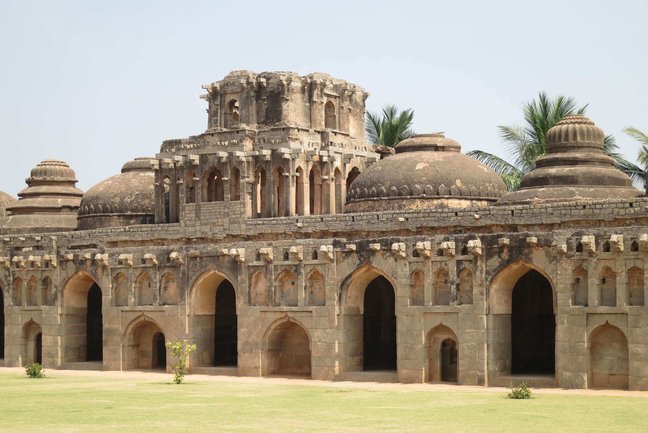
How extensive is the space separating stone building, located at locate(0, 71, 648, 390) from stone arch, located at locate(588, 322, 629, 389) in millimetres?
55

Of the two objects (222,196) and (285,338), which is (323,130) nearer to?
(222,196)

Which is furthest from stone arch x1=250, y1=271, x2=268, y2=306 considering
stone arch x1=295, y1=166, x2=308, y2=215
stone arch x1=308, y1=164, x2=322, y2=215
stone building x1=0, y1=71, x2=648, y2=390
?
stone arch x1=308, y1=164, x2=322, y2=215

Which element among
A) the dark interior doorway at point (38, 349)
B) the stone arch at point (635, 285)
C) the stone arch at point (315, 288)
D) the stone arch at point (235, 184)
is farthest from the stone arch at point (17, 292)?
the stone arch at point (635, 285)

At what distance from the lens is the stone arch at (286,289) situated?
128ft

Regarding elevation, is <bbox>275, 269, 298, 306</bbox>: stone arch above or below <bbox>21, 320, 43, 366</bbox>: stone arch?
above

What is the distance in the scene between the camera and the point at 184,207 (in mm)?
42000

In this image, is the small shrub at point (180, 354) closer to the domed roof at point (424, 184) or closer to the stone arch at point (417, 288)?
the domed roof at point (424, 184)

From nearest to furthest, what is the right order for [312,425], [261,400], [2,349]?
[312,425], [261,400], [2,349]

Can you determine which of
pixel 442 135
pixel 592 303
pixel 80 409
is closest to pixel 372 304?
pixel 442 135

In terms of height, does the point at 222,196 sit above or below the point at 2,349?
above

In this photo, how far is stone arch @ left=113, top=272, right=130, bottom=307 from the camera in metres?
42.8

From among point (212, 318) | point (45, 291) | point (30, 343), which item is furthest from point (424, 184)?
point (30, 343)

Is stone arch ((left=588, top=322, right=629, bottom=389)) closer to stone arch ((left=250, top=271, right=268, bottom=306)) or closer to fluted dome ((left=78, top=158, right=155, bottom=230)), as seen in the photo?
stone arch ((left=250, top=271, right=268, bottom=306))

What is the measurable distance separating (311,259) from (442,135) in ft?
21.9
